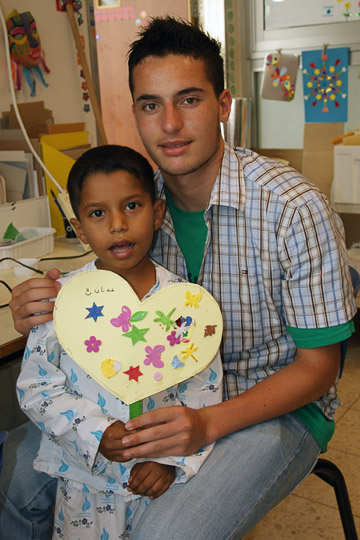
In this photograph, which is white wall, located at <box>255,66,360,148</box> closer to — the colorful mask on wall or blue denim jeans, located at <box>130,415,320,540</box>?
the colorful mask on wall

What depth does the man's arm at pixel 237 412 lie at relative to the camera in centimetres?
108

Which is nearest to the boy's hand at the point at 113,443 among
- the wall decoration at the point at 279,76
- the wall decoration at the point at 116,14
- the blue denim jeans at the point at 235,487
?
the blue denim jeans at the point at 235,487

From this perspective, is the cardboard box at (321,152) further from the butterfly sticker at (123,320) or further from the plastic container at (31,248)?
the butterfly sticker at (123,320)

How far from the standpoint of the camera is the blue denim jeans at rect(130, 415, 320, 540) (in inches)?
41.8

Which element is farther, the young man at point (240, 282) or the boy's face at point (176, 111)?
the boy's face at point (176, 111)

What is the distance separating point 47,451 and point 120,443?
9.6 inches

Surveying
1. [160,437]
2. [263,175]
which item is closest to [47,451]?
[160,437]

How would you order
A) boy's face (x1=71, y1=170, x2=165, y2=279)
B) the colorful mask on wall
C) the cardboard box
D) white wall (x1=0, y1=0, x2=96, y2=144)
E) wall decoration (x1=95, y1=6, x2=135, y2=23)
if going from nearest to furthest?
boy's face (x1=71, y1=170, x2=165, y2=279) → wall decoration (x1=95, y1=6, x2=135, y2=23) → the colorful mask on wall → white wall (x1=0, y1=0, x2=96, y2=144) → the cardboard box

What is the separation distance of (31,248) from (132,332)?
87 centimetres

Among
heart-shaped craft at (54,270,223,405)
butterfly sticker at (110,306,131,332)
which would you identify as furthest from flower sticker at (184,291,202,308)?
butterfly sticker at (110,306,131,332)

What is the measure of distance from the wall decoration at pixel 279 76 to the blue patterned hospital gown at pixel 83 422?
2365 millimetres

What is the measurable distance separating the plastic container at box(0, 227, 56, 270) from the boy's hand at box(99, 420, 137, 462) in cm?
84

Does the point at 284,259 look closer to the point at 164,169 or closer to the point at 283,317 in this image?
the point at 283,317

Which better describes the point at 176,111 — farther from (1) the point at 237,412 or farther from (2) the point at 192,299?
(1) the point at 237,412
